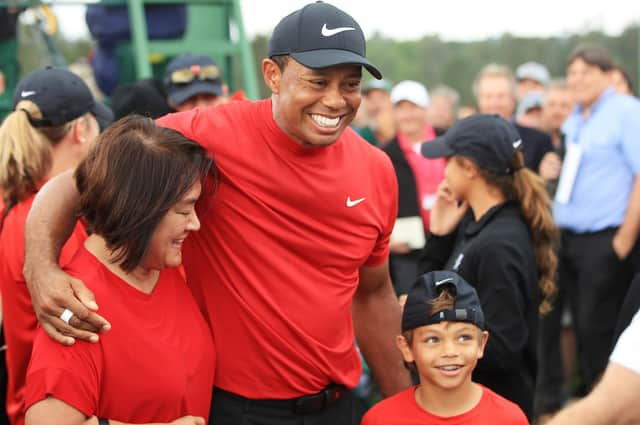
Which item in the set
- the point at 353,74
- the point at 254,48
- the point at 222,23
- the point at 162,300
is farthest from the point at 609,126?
the point at 254,48

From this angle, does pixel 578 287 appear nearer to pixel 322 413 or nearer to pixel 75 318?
pixel 322 413

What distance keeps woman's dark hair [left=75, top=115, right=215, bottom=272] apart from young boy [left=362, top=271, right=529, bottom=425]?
102 cm

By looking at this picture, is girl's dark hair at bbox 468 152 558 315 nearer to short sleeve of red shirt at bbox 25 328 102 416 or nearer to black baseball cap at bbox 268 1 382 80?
black baseball cap at bbox 268 1 382 80

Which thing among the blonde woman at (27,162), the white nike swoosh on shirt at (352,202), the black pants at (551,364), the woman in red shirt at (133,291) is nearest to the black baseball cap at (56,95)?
the blonde woman at (27,162)

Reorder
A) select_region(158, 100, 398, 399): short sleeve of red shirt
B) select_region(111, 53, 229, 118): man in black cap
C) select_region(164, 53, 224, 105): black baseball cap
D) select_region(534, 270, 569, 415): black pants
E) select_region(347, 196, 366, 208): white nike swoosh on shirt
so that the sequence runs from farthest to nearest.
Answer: select_region(534, 270, 569, 415): black pants, select_region(164, 53, 224, 105): black baseball cap, select_region(111, 53, 229, 118): man in black cap, select_region(347, 196, 366, 208): white nike swoosh on shirt, select_region(158, 100, 398, 399): short sleeve of red shirt

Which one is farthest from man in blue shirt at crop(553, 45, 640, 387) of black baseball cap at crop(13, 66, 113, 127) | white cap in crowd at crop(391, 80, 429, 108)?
black baseball cap at crop(13, 66, 113, 127)

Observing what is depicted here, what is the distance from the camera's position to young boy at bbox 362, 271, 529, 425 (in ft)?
10.6

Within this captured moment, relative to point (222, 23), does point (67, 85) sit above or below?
above

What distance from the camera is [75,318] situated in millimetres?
2566

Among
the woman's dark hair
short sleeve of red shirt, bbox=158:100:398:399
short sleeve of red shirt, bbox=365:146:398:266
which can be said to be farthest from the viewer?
short sleeve of red shirt, bbox=365:146:398:266

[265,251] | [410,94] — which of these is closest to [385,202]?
[265,251]

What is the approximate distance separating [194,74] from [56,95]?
2.00m

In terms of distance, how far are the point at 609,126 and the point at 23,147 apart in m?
4.39

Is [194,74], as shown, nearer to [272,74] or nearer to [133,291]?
[272,74]
